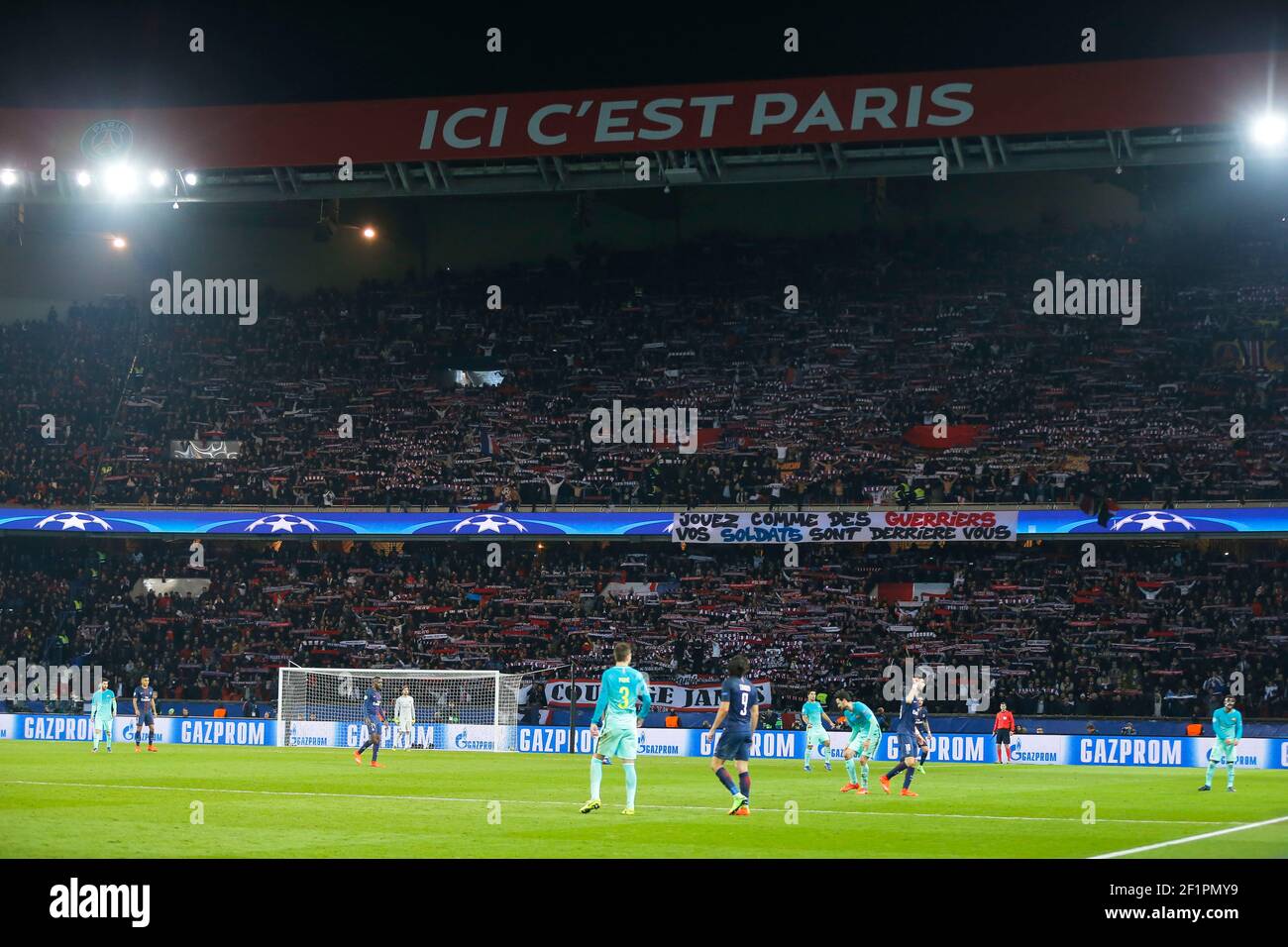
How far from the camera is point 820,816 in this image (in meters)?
21.7

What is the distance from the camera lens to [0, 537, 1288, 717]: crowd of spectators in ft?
143

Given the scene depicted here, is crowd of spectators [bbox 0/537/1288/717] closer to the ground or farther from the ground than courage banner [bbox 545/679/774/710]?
farther from the ground

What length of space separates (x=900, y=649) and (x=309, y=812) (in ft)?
88.1

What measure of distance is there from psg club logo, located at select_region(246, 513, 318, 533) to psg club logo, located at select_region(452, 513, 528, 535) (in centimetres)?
474

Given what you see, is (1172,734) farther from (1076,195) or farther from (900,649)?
(1076,195)

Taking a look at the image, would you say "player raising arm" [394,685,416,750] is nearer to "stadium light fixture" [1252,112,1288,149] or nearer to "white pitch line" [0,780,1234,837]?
"white pitch line" [0,780,1234,837]

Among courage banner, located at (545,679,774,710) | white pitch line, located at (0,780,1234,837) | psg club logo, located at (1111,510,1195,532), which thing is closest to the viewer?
white pitch line, located at (0,780,1234,837)

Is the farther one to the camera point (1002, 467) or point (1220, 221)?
point (1220, 221)

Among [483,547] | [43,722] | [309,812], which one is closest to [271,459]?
[483,547]

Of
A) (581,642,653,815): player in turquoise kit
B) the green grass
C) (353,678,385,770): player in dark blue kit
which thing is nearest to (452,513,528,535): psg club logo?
(353,678,385,770): player in dark blue kit

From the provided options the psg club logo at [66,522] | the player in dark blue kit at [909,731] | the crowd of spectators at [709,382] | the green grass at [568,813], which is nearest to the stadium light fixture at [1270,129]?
the crowd of spectators at [709,382]

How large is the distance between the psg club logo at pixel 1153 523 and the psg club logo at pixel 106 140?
31081 millimetres

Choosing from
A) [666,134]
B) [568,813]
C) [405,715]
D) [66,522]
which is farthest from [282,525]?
[568,813]

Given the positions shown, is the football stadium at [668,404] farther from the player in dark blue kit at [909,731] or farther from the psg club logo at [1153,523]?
the player in dark blue kit at [909,731]
